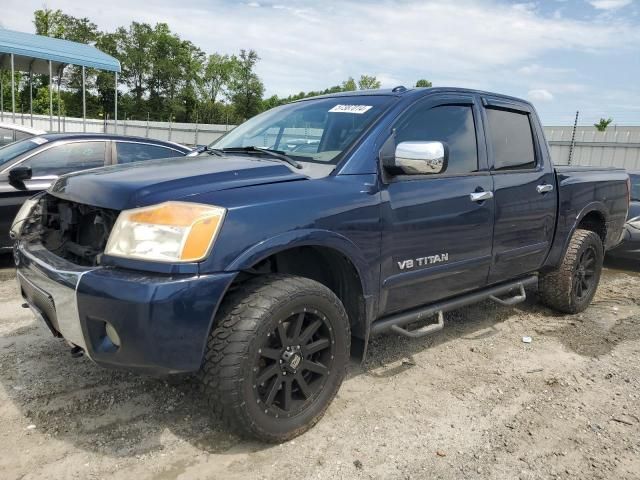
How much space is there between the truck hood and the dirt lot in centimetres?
79

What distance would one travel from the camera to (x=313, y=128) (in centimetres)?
337

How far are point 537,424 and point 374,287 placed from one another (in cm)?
118

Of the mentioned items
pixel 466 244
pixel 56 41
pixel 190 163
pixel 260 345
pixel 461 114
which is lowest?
pixel 260 345

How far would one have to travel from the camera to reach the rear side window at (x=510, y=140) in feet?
12.8

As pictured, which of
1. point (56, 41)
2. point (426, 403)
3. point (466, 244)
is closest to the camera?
point (426, 403)

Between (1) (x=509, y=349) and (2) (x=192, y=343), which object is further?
(1) (x=509, y=349)

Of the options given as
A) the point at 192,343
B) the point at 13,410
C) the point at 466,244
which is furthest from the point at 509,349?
the point at 13,410

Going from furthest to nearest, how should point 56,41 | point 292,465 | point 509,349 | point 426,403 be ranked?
1. point 56,41
2. point 509,349
3. point 426,403
4. point 292,465

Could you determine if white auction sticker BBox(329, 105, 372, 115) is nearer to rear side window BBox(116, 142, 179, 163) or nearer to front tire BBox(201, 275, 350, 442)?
front tire BBox(201, 275, 350, 442)

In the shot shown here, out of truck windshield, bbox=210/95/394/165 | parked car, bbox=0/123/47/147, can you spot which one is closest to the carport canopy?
parked car, bbox=0/123/47/147

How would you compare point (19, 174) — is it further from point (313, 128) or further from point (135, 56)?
point (135, 56)

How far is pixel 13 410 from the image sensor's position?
2.81 m

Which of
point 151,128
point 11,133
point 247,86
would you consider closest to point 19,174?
point 11,133

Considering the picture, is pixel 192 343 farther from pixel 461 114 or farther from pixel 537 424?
pixel 461 114
